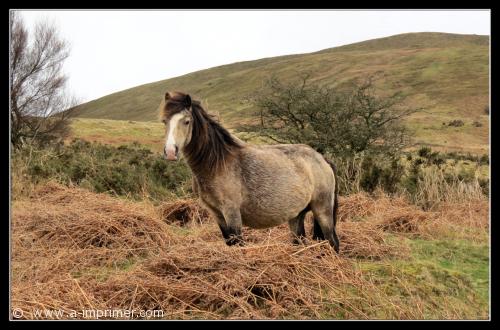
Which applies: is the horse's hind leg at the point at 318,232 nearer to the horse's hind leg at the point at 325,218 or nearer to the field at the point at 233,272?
the horse's hind leg at the point at 325,218

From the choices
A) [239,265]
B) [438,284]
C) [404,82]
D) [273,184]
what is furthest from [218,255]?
[404,82]

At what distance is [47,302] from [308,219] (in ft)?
18.4

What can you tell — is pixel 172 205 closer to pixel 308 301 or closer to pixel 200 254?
pixel 200 254

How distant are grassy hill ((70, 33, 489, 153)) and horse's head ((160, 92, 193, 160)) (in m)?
27.7

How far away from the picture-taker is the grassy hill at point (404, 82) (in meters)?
52.4

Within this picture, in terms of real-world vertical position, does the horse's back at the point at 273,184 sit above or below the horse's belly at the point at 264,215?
above

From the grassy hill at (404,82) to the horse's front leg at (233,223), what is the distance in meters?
28.0

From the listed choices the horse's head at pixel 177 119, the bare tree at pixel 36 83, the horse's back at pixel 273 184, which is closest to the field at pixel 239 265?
the horse's back at pixel 273 184

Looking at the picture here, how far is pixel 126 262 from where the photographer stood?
6.33 m

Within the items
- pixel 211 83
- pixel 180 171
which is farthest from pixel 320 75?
pixel 180 171

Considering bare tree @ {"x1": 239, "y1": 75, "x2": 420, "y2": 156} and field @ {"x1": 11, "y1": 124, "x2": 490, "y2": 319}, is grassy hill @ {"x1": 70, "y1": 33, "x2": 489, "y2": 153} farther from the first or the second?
field @ {"x1": 11, "y1": 124, "x2": 490, "y2": 319}

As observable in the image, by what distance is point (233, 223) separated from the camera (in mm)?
5164

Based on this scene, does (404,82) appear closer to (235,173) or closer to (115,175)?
(115,175)

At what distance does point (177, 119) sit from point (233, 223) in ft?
4.60
